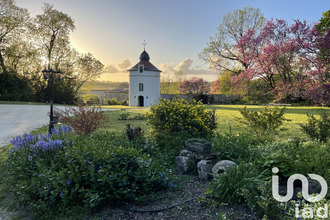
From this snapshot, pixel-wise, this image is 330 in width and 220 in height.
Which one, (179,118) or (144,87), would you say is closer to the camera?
(179,118)

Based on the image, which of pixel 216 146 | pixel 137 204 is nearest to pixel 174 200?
pixel 137 204

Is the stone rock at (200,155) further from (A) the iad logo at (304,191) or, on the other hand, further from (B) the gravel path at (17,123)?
(B) the gravel path at (17,123)

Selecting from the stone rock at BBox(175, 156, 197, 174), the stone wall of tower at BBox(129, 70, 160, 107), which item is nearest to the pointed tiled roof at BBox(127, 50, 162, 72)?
the stone wall of tower at BBox(129, 70, 160, 107)

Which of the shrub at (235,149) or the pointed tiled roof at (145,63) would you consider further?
the pointed tiled roof at (145,63)

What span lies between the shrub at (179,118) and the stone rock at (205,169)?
1574 mm

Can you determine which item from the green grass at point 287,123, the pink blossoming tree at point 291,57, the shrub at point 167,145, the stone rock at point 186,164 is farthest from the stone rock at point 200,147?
the pink blossoming tree at point 291,57

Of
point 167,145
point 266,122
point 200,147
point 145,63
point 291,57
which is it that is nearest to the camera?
point 200,147

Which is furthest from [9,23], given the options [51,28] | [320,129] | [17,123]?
[320,129]

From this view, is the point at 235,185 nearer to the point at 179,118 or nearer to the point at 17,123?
the point at 179,118

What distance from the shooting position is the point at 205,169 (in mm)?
3441

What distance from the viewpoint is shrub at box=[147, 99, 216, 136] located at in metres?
5.16

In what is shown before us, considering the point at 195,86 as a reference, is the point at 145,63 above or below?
above

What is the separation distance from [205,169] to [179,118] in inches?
73.8

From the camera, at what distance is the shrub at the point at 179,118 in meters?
5.16
